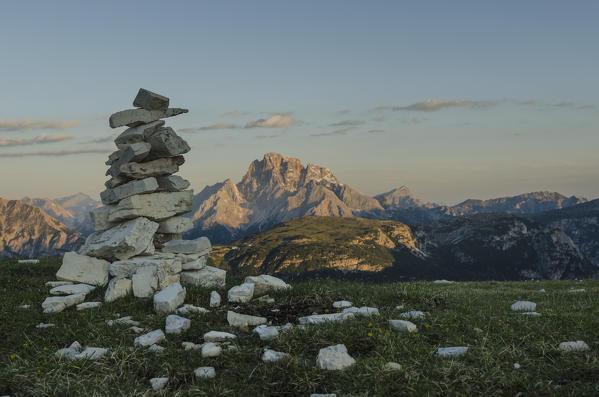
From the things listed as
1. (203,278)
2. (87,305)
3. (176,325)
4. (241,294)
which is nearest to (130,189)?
(203,278)

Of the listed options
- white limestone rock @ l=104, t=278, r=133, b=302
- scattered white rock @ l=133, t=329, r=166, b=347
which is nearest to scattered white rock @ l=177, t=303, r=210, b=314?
scattered white rock @ l=133, t=329, r=166, b=347

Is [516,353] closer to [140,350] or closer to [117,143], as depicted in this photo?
[140,350]

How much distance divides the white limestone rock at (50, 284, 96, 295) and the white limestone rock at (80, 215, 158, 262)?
2501 millimetres

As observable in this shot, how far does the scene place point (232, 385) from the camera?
27.6 feet

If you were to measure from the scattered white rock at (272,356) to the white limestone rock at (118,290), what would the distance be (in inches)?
347

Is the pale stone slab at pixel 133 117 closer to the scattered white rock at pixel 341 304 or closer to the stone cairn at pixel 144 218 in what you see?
the stone cairn at pixel 144 218

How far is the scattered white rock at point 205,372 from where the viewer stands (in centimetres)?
888

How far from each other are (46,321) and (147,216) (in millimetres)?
8618

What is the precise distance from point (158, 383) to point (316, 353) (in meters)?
3.39

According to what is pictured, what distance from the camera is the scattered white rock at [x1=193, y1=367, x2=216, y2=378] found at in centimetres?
888

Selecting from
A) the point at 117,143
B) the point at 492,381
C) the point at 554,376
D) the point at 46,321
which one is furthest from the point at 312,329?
the point at 117,143

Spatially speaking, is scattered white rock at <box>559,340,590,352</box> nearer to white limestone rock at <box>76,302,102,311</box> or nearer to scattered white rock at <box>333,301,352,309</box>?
scattered white rock at <box>333,301,352,309</box>

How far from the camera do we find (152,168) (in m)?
22.4

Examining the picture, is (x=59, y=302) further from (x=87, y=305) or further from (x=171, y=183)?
(x=171, y=183)
